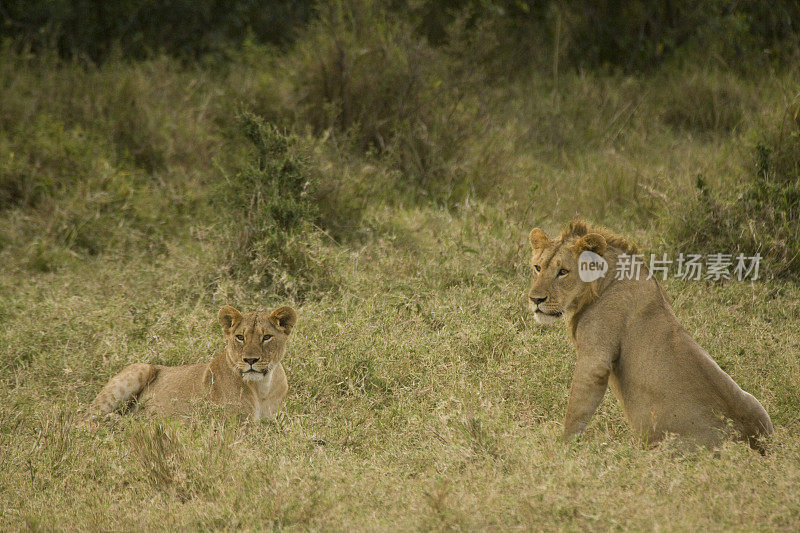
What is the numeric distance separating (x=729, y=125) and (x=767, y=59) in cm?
181

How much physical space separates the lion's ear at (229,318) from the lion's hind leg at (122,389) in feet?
2.16

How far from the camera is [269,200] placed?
714cm

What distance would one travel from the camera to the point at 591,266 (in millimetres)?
4340

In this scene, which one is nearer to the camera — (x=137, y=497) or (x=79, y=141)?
(x=137, y=497)

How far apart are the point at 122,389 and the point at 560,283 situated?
2.71 m

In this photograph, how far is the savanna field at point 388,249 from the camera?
3.80m

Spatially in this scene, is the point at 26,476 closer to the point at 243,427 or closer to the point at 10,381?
the point at 243,427

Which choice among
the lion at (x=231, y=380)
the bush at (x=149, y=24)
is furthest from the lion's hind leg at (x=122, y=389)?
the bush at (x=149, y=24)

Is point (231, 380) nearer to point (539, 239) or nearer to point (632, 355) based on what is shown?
point (539, 239)

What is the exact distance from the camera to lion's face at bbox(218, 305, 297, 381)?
195 inches

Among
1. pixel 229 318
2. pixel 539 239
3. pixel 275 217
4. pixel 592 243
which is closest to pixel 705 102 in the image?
pixel 275 217

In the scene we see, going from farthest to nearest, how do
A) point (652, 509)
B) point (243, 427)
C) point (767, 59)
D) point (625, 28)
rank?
1. point (625, 28)
2. point (767, 59)
3. point (243, 427)
4. point (652, 509)

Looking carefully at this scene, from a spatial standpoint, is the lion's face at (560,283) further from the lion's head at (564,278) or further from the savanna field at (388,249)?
the savanna field at (388,249)

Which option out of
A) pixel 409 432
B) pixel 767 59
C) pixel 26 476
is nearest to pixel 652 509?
pixel 409 432
